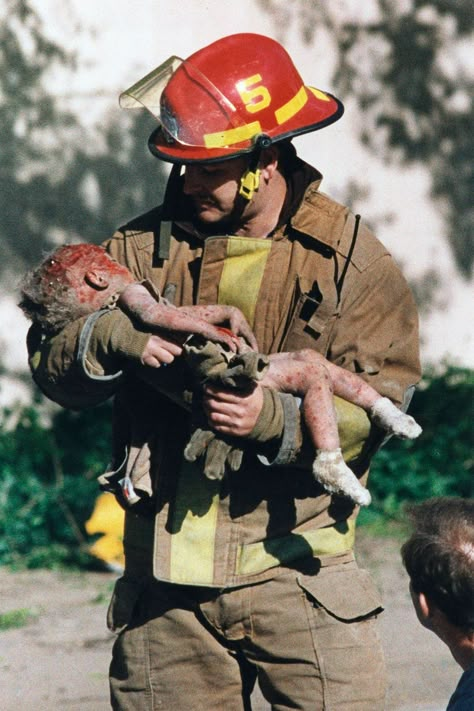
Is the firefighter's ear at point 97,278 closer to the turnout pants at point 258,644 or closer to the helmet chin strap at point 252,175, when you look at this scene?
the helmet chin strap at point 252,175

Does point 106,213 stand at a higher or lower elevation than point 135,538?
lower

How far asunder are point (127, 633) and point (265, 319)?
968 millimetres

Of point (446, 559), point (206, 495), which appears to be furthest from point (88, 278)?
point (446, 559)

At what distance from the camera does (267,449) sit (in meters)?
3.31

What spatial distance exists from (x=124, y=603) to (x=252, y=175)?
1250mm

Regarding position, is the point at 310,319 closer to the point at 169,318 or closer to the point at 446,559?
the point at 169,318

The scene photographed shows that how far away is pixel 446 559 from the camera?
9.80 ft

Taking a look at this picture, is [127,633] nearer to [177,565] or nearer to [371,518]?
[177,565]

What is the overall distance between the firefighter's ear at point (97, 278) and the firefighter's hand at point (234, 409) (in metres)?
0.43

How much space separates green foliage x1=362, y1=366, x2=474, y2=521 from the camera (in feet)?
24.2

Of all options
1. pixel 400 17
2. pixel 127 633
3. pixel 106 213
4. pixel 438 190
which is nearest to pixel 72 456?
pixel 106 213

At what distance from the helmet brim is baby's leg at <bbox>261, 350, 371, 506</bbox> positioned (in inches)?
21.9

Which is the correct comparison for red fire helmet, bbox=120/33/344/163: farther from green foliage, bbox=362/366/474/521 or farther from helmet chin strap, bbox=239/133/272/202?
green foliage, bbox=362/366/474/521

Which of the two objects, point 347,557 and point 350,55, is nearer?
point 347,557
